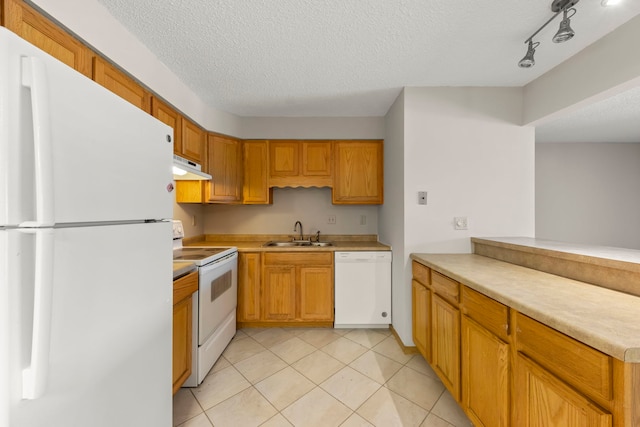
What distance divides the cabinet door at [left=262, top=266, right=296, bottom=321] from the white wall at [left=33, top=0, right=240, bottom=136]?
1.66 metres

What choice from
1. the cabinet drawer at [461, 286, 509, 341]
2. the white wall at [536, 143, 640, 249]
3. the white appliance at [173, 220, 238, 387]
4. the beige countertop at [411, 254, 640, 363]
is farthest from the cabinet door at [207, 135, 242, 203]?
the white wall at [536, 143, 640, 249]

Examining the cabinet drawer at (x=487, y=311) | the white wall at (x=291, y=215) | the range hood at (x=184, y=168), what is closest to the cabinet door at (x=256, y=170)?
the white wall at (x=291, y=215)

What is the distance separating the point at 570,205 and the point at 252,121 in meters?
4.40

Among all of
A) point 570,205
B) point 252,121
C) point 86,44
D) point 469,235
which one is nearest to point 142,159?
point 86,44

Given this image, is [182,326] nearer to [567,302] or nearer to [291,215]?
[291,215]

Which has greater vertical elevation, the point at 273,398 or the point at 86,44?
the point at 86,44

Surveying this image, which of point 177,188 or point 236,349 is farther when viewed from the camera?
point 177,188

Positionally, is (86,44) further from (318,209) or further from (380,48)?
(318,209)

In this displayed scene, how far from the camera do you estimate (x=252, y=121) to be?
292cm

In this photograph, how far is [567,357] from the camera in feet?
2.79

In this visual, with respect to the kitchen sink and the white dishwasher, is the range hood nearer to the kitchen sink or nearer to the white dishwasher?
the kitchen sink

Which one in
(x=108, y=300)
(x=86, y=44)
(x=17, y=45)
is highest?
(x=86, y=44)

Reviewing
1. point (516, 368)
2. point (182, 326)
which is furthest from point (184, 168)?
point (516, 368)

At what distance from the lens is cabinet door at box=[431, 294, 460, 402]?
1.50 meters
